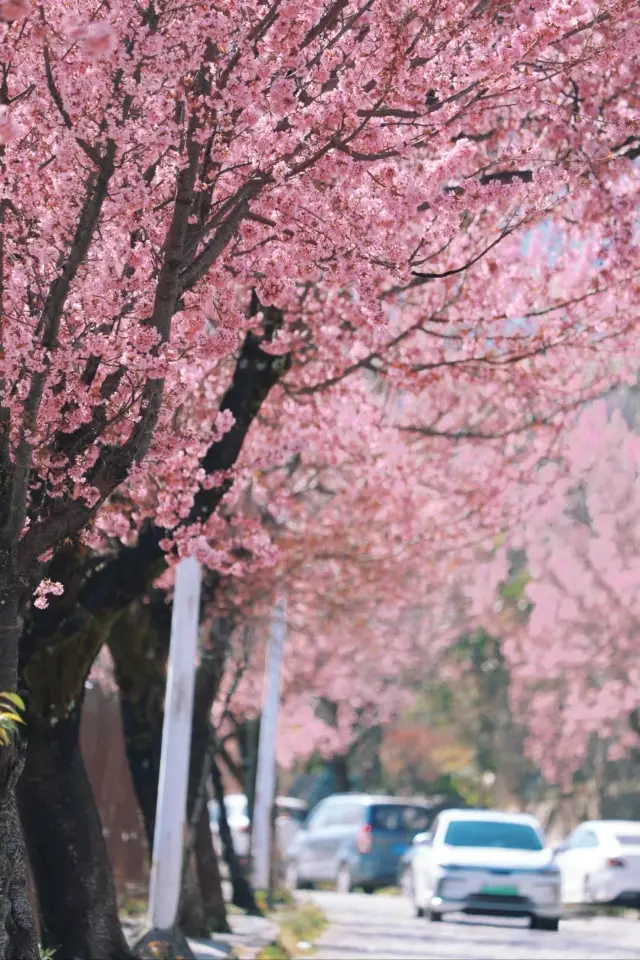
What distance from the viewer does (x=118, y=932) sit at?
11898mm

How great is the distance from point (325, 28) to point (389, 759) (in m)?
51.0

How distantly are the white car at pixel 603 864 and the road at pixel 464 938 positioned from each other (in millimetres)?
421

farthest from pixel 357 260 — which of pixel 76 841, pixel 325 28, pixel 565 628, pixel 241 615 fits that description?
pixel 565 628

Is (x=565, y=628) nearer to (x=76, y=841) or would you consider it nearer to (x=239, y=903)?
(x=239, y=903)

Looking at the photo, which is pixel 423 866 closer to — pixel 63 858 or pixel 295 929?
pixel 295 929

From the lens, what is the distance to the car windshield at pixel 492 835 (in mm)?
23250

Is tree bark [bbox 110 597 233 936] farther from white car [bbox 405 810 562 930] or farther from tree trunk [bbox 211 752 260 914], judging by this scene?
white car [bbox 405 810 562 930]

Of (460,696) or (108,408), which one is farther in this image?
(460,696)

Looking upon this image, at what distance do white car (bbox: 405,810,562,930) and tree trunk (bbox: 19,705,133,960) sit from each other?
36.3 feet

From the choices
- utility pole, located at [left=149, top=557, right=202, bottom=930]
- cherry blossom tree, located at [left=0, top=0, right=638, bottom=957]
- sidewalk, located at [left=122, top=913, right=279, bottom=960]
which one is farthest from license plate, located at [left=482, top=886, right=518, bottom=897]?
cherry blossom tree, located at [left=0, top=0, right=638, bottom=957]

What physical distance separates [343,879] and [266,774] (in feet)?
31.3

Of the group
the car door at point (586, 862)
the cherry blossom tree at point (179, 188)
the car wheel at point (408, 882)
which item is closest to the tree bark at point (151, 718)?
the cherry blossom tree at point (179, 188)

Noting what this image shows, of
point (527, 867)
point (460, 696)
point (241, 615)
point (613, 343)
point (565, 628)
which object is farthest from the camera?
point (460, 696)

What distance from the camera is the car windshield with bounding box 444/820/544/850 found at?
23250 millimetres
